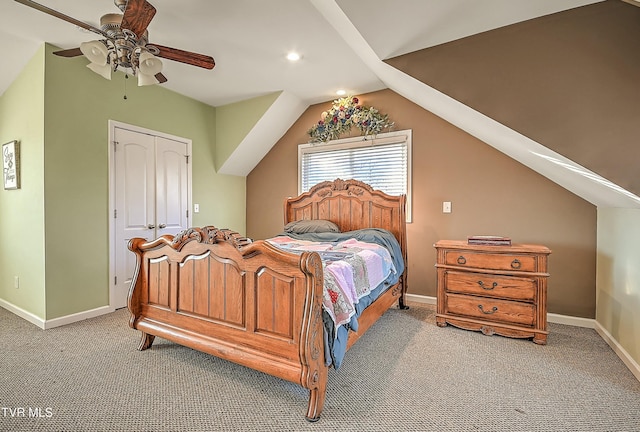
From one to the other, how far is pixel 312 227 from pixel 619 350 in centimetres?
282

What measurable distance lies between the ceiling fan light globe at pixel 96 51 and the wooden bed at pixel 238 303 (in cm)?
123

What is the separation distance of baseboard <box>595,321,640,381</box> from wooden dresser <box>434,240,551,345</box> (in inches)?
18.0

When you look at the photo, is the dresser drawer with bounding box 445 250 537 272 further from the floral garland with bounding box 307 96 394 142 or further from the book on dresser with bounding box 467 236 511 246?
the floral garland with bounding box 307 96 394 142

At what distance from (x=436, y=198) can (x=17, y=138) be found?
4.60 m

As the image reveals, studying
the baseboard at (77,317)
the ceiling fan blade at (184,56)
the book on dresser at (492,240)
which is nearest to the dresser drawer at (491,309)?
the book on dresser at (492,240)

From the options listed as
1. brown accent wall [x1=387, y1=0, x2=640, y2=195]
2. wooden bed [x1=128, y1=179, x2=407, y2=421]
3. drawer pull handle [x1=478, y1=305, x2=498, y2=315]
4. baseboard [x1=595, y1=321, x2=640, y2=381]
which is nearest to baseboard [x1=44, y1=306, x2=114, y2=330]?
wooden bed [x1=128, y1=179, x2=407, y2=421]

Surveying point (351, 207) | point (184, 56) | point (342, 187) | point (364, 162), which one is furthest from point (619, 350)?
point (184, 56)

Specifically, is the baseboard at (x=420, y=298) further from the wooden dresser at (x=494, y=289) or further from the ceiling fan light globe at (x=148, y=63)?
the ceiling fan light globe at (x=148, y=63)

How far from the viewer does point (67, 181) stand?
294cm

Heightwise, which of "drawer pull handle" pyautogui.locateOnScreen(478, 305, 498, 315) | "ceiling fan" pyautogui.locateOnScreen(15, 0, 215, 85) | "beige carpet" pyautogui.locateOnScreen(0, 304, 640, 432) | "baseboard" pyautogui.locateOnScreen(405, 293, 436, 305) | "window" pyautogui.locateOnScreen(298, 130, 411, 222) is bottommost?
"beige carpet" pyautogui.locateOnScreen(0, 304, 640, 432)

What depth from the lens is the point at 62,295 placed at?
291 centimetres

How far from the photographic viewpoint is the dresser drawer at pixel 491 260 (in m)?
2.48

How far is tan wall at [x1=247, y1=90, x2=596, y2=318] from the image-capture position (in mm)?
2875

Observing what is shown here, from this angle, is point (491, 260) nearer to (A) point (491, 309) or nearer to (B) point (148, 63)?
(A) point (491, 309)
